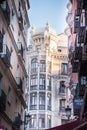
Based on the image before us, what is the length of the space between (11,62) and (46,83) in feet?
127

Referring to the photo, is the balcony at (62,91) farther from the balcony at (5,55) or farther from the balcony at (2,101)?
the balcony at (2,101)

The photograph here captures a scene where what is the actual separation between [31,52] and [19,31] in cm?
3691

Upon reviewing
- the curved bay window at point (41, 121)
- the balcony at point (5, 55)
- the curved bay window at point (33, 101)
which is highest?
the balcony at point (5, 55)

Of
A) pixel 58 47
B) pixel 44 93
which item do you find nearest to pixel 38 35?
pixel 58 47

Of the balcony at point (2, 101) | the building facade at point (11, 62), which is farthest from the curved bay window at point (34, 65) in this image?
the balcony at point (2, 101)

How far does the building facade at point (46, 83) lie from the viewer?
66.4 meters

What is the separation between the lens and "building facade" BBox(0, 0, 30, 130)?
25.6 m

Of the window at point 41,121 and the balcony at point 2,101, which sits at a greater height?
the balcony at point 2,101

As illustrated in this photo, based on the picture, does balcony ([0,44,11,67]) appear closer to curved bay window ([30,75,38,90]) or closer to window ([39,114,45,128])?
window ([39,114,45,128])

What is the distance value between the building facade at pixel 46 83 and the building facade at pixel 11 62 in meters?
30.6

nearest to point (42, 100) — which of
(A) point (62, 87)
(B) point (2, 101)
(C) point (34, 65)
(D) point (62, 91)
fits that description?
(D) point (62, 91)

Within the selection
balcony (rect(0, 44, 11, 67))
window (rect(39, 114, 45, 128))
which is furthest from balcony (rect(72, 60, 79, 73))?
window (rect(39, 114, 45, 128))

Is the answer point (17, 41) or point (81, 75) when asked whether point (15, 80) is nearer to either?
point (17, 41)

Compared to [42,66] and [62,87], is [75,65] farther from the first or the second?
[62,87]
